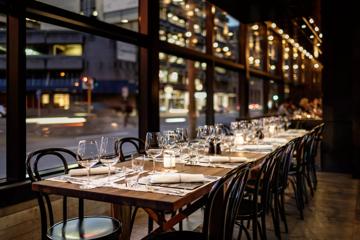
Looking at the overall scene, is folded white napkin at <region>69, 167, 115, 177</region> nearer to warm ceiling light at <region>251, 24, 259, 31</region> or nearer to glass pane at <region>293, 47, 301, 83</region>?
warm ceiling light at <region>251, 24, 259, 31</region>

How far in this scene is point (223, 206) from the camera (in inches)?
75.5

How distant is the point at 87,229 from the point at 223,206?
87 cm

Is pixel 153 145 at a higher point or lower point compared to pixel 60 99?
lower

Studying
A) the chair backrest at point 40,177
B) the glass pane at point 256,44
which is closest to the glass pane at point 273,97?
the glass pane at point 256,44

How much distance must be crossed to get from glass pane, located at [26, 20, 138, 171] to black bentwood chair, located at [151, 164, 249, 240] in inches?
77.0

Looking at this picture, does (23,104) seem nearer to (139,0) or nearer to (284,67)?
(139,0)

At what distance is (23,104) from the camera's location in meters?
2.96

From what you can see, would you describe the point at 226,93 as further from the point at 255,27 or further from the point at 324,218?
the point at 324,218

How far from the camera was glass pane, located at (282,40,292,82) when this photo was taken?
12308mm

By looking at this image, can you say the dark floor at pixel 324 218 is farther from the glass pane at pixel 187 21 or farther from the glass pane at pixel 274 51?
the glass pane at pixel 274 51

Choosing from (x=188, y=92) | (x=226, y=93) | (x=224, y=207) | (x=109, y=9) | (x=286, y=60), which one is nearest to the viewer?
(x=224, y=207)

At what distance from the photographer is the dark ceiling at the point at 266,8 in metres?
7.00

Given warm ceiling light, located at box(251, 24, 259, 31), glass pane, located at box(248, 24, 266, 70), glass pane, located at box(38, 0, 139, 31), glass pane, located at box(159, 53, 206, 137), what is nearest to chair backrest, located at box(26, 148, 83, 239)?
glass pane, located at box(38, 0, 139, 31)

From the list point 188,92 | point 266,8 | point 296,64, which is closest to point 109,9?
point 188,92
